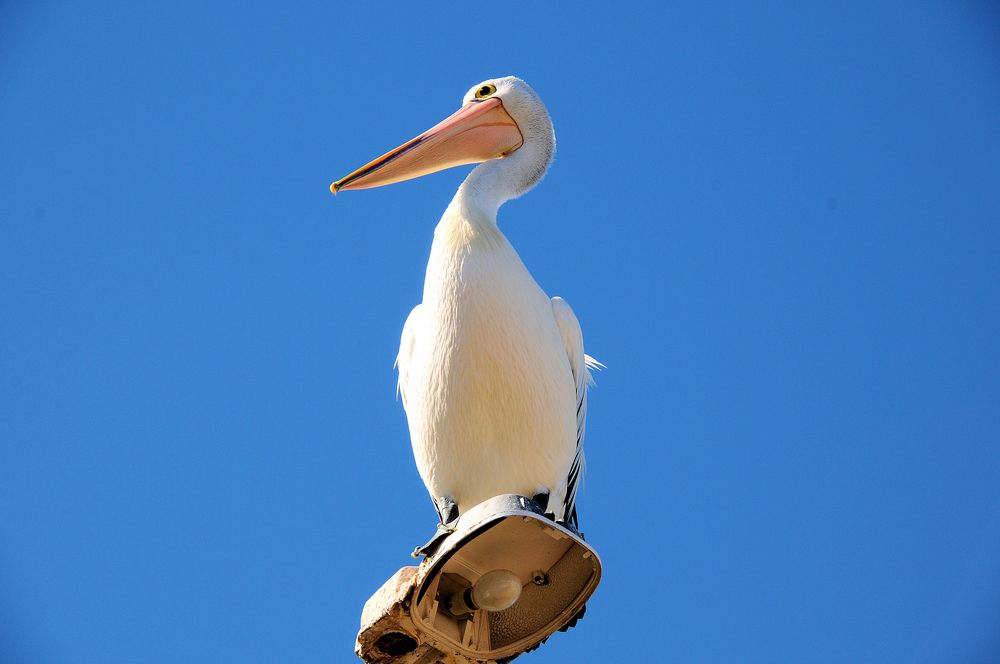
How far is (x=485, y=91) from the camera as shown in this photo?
7.22 metres

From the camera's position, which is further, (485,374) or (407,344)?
(407,344)

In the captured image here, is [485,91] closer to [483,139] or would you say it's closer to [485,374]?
[483,139]

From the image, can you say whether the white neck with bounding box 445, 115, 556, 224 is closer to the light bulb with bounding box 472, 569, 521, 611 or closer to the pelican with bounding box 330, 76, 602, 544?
the pelican with bounding box 330, 76, 602, 544

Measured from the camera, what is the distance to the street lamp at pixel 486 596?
3.99 meters

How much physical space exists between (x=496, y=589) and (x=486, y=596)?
44 millimetres

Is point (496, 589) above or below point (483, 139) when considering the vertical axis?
below

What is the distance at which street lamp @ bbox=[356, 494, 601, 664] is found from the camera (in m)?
3.99

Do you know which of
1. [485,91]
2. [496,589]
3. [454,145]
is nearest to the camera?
[496,589]

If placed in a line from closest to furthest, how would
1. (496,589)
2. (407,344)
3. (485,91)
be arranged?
(496,589) < (407,344) < (485,91)

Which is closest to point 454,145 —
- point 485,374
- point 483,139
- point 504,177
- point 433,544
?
point 483,139

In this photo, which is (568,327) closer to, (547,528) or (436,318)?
(436,318)

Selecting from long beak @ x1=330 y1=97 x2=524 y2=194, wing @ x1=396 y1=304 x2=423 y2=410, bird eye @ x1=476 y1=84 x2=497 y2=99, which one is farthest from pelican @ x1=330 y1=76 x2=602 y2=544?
bird eye @ x1=476 y1=84 x2=497 y2=99

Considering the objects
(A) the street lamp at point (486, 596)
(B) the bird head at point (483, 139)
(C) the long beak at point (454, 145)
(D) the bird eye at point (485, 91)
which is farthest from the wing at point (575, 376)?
(A) the street lamp at point (486, 596)

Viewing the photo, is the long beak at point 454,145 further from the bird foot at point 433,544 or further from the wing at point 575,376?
the bird foot at point 433,544
